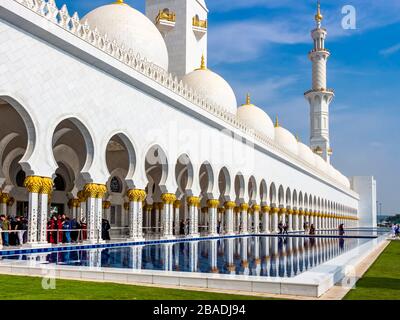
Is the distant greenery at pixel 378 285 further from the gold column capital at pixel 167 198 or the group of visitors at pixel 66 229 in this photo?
the gold column capital at pixel 167 198

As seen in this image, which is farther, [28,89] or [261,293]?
[28,89]

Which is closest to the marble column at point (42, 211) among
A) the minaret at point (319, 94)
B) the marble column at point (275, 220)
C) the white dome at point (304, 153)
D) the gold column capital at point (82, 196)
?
the gold column capital at point (82, 196)

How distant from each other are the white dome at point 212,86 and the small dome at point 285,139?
9.38 meters

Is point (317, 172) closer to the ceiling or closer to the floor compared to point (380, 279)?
closer to the ceiling

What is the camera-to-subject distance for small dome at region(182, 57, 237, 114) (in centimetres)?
2073

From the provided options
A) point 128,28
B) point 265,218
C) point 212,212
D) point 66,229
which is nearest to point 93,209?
point 66,229

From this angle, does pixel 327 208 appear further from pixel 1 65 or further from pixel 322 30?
pixel 1 65

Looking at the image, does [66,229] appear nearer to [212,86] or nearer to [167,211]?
[167,211]

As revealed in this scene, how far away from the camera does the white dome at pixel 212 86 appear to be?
20.7 m

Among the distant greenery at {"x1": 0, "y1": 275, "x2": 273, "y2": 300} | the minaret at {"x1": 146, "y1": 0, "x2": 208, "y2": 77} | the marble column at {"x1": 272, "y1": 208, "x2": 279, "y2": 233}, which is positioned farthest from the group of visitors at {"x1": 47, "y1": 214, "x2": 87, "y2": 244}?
→ the marble column at {"x1": 272, "y1": 208, "x2": 279, "y2": 233}
